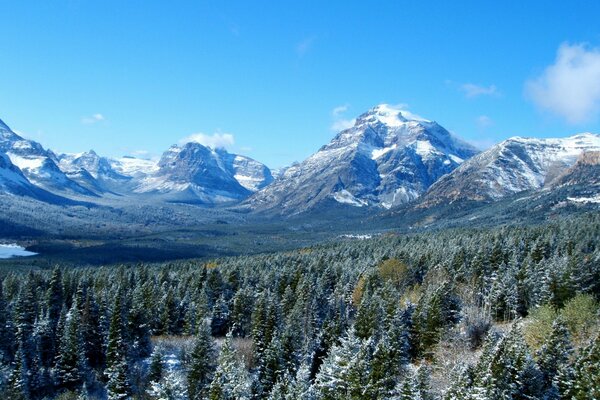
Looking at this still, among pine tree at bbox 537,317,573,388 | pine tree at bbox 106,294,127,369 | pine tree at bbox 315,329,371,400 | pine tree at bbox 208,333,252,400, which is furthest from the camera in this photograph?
pine tree at bbox 106,294,127,369

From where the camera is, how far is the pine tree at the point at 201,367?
2795 inches

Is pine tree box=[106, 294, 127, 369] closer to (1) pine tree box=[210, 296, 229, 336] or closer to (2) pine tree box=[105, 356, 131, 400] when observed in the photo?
(2) pine tree box=[105, 356, 131, 400]

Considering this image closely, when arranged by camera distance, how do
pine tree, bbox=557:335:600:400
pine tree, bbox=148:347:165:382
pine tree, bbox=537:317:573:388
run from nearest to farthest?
pine tree, bbox=557:335:600:400 < pine tree, bbox=537:317:573:388 < pine tree, bbox=148:347:165:382

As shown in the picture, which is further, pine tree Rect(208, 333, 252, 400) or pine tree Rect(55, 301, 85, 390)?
pine tree Rect(55, 301, 85, 390)

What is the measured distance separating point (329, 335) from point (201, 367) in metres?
23.5

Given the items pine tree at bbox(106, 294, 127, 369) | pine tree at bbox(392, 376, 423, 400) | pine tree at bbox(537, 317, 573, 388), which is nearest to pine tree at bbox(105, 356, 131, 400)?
pine tree at bbox(106, 294, 127, 369)

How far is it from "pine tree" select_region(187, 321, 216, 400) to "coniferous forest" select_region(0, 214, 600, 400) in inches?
7.1

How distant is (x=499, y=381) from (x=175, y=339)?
6573 cm

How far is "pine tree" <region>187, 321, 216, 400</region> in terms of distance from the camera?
71000 millimetres

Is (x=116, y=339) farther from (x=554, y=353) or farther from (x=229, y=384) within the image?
(x=554, y=353)

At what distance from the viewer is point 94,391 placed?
8300 centimetres

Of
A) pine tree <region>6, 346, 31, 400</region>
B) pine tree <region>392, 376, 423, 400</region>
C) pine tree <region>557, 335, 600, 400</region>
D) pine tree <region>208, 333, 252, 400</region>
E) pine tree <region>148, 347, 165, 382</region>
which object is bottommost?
pine tree <region>6, 346, 31, 400</region>

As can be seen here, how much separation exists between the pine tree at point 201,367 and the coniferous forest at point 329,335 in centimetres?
18

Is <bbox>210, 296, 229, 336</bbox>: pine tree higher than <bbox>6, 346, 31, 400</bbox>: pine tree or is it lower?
higher
